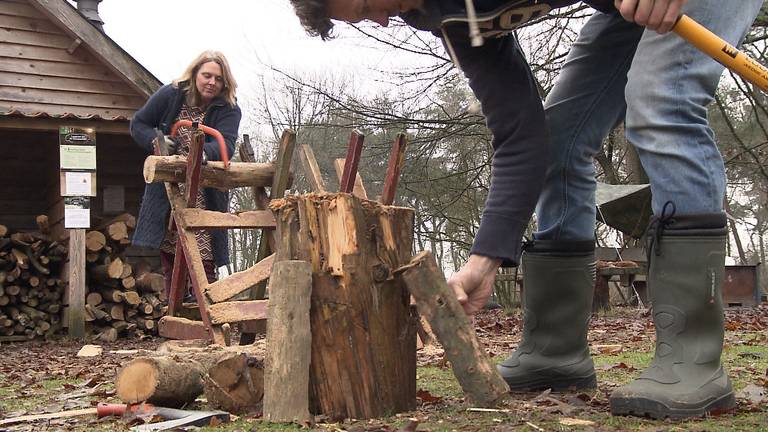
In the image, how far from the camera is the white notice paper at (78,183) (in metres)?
9.70

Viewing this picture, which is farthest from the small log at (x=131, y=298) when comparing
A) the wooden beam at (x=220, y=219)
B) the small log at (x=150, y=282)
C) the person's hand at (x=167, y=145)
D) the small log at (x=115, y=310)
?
the wooden beam at (x=220, y=219)

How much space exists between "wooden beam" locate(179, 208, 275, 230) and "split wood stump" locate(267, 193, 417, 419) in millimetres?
3297

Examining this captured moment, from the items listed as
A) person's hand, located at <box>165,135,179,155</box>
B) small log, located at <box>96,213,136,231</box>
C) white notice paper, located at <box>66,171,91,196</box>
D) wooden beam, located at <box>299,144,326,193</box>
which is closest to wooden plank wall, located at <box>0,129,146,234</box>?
small log, located at <box>96,213,136,231</box>

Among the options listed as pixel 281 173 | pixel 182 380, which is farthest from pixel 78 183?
pixel 182 380

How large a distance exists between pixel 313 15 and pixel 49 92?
29.2 feet

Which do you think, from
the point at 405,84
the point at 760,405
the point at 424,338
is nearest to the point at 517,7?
the point at 760,405

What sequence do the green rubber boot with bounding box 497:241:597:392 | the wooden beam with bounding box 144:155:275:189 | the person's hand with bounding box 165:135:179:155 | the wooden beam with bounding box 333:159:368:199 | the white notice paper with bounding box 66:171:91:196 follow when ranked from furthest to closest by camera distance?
1. the white notice paper with bounding box 66:171:91:196
2. the wooden beam with bounding box 333:159:368:199
3. the person's hand with bounding box 165:135:179:155
4. the wooden beam with bounding box 144:155:275:189
5. the green rubber boot with bounding box 497:241:597:392

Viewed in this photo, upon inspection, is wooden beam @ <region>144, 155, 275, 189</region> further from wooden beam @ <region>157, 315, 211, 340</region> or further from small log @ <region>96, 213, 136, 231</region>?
small log @ <region>96, 213, 136, 231</region>

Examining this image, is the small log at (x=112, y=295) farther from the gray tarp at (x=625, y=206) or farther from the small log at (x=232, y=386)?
the small log at (x=232, y=386)

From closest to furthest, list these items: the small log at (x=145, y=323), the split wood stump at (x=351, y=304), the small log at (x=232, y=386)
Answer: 1. the split wood stump at (x=351, y=304)
2. the small log at (x=232, y=386)
3. the small log at (x=145, y=323)

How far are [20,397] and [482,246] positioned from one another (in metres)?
2.40

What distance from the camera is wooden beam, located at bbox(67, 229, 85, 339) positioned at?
380 inches

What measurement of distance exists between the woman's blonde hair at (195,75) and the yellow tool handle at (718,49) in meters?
4.92

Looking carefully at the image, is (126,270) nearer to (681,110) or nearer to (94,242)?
(94,242)
